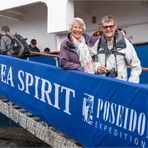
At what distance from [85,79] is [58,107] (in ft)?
2.34

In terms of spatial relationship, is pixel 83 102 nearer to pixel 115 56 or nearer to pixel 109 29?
pixel 115 56

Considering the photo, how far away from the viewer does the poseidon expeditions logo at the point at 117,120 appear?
4.00 metres

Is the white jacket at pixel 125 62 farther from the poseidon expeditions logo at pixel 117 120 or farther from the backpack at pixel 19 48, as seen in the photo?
the backpack at pixel 19 48

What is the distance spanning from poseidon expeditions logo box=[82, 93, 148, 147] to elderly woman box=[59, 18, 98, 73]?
0.41m

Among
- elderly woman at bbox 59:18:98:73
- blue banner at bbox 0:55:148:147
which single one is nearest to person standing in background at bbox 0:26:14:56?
blue banner at bbox 0:55:148:147

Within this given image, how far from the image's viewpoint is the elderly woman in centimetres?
489

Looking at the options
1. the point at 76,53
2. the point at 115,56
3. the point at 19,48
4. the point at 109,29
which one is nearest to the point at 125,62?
the point at 115,56

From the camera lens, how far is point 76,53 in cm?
493

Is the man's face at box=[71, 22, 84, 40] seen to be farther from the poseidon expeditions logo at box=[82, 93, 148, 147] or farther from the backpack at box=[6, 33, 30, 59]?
the backpack at box=[6, 33, 30, 59]

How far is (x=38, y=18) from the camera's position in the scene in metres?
12.7

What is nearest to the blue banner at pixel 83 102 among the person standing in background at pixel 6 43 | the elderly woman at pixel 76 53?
the elderly woman at pixel 76 53

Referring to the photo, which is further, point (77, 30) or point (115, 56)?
point (77, 30)

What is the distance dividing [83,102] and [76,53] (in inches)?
25.1

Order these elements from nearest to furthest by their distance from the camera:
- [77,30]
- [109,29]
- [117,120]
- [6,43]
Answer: [117,120] < [109,29] < [77,30] < [6,43]
